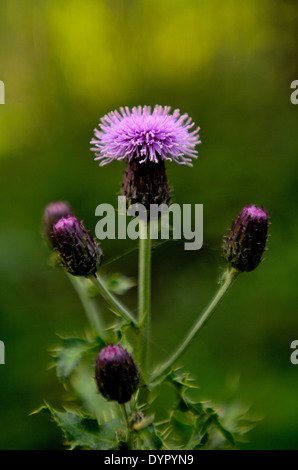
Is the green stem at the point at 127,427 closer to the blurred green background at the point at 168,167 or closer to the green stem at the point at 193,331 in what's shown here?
the green stem at the point at 193,331

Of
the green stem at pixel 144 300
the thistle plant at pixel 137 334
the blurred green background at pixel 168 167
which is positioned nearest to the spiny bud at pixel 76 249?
the thistle plant at pixel 137 334

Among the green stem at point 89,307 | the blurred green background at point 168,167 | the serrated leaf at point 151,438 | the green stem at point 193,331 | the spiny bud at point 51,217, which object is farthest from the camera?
the blurred green background at point 168,167

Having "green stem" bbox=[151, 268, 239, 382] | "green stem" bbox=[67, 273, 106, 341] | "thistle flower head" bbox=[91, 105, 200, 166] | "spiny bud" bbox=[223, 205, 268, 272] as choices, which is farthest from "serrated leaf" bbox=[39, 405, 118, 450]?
"thistle flower head" bbox=[91, 105, 200, 166]

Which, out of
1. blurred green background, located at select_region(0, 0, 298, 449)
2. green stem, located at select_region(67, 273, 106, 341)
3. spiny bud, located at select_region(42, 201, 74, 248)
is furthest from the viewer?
blurred green background, located at select_region(0, 0, 298, 449)

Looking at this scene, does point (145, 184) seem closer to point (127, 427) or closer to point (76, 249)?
point (76, 249)

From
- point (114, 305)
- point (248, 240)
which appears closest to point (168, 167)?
point (248, 240)

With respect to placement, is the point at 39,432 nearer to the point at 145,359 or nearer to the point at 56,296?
the point at 56,296

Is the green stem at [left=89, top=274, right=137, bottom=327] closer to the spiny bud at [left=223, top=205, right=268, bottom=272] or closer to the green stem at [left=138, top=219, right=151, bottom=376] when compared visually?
the green stem at [left=138, top=219, right=151, bottom=376]

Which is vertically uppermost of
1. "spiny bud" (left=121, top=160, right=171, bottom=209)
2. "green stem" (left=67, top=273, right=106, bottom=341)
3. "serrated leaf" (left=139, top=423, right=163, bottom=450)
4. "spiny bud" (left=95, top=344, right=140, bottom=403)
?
"spiny bud" (left=121, top=160, right=171, bottom=209)
